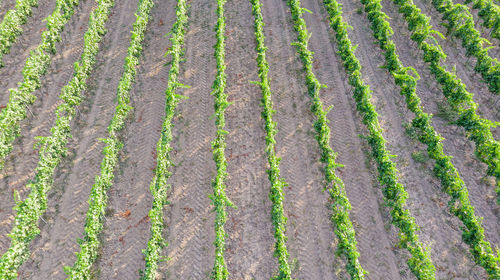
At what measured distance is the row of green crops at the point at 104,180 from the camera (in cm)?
1567

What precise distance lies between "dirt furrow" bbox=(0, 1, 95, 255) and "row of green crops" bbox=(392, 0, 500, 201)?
2442 cm

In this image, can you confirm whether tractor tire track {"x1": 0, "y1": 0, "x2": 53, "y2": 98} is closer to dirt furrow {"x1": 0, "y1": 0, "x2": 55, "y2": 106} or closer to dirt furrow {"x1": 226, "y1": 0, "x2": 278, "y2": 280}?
dirt furrow {"x1": 0, "y1": 0, "x2": 55, "y2": 106}

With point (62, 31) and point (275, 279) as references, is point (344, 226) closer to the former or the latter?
point (275, 279)

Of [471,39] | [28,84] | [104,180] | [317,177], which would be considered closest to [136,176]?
[104,180]

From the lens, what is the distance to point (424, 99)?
23.5 m

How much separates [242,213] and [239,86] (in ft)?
31.6

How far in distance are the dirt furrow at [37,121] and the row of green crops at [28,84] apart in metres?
0.56

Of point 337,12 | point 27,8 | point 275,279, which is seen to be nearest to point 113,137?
point 275,279

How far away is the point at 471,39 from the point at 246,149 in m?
19.2

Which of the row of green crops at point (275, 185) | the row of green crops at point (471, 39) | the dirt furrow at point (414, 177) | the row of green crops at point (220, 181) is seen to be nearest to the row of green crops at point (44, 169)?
the row of green crops at point (220, 181)

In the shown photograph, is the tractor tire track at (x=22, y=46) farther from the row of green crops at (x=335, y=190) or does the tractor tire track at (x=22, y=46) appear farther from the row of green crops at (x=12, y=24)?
the row of green crops at (x=335, y=190)

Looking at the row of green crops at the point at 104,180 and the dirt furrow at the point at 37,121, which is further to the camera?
the dirt furrow at the point at 37,121

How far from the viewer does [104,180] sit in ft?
58.4

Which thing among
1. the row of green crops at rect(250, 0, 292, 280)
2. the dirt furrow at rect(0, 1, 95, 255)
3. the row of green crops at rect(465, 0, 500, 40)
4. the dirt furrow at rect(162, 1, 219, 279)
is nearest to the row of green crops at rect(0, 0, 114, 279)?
the dirt furrow at rect(0, 1, 95, 255)
